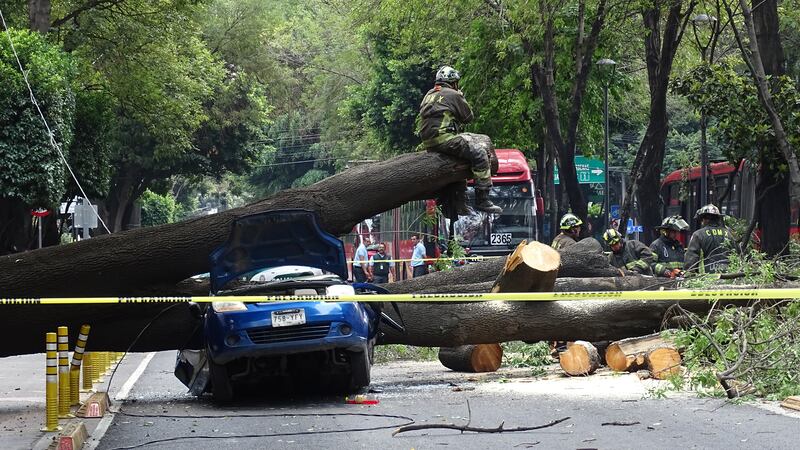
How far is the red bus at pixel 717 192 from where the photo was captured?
30.7m

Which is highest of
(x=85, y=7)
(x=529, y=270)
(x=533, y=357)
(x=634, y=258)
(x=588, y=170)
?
(x=85, y=7)

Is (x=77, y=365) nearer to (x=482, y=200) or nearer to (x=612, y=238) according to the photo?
(x=482, y=200)

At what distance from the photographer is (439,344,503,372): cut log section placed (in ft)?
47.8

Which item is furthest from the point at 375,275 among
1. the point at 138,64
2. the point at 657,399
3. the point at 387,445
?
the point at 387,445

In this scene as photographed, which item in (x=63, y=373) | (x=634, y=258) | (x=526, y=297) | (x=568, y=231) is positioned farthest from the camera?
(x=634, y=258)

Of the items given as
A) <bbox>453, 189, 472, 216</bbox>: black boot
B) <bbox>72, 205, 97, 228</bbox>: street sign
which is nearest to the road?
<bbox>453, 189, 472, 216</bbox>: black boot

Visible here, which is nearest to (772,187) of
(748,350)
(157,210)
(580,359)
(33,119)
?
(580,359)

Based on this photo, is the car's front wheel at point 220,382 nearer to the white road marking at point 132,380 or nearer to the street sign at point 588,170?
the white road marking at point 132,380

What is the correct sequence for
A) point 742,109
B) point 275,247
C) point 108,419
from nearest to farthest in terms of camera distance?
point 108,419 → point 275,247 → point 742,109

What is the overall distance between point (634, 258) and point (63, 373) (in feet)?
30.8

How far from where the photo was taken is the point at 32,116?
26656 mm

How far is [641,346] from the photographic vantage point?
12977 millimetres

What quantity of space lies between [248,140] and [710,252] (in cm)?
3763

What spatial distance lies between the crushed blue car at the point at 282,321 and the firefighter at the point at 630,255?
530 centimetres
